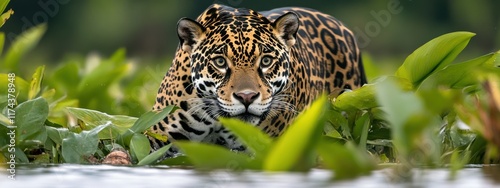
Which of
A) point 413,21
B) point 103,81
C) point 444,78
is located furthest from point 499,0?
point 444,78

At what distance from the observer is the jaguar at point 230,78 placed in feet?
12.7

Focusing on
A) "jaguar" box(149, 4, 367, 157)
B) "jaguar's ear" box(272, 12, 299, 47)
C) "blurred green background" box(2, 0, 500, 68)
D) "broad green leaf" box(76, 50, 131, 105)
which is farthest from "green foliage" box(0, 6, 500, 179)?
"blurred green background" box(2, 0, 500, 68)


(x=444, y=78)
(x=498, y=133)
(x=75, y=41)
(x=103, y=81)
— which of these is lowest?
(x=75, y=41)

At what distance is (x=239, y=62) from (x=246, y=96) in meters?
0.19

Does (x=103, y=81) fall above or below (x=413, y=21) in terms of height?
above

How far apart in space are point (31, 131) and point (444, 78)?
44.8 inches

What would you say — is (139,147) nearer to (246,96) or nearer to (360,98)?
(360,98)

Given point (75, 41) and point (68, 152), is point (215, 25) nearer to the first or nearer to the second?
point (68, 152)

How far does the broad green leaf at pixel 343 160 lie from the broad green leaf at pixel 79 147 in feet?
4.19

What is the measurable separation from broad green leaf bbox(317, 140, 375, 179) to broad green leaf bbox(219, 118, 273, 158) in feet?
1.08

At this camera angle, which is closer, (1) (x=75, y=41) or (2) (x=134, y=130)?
(2) (x=134, y=130)

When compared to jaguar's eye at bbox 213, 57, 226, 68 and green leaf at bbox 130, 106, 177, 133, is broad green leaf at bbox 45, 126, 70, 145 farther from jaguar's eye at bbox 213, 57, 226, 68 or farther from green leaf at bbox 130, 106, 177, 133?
jaguar's eye at bbox 213, 57, 226, 68

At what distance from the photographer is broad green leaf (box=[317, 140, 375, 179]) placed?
1.72m

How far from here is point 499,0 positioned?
12.6 m
